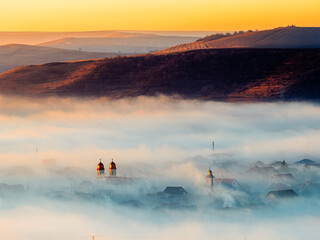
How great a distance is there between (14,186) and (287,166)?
50.0 metres

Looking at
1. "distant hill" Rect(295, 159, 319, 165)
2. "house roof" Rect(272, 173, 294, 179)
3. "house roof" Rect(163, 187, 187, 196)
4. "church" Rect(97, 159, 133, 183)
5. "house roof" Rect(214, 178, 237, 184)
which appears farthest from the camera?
"distant hill" Rect(295, 159, 319, 165)

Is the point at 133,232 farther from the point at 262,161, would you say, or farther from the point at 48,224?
the point at 262,161

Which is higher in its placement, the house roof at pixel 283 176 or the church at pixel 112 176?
the church at pixel 112 176

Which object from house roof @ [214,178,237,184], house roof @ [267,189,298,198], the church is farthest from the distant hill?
the church

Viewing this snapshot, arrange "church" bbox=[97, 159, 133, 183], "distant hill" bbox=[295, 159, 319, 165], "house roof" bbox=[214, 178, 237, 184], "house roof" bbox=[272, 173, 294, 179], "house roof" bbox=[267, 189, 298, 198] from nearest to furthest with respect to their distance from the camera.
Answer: "house roof" bbox=[267, 189, 298, 198] → "house roof" bbox=[214, 178, 237, 184] → "house roof" bbox=[272, 173, 294, 179] → "church" bbox=[97, 159, 133, 183] → "distant hill" bbox=[295, 159, 319, 165]

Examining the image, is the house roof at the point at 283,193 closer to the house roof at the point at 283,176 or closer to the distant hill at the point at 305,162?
the house roof at the point at 283,176

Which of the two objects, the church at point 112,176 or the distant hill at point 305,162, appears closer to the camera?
the church at point 112,176

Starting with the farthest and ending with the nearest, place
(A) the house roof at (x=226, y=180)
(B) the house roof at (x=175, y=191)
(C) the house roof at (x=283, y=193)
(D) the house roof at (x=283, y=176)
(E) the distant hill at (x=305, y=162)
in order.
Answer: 1. (E) the distant hill at (x=305, y=162)
2. (D) the house roof at (x=283, y=176)
3. (A) the house roof at (x=226, y=180)
4. (B) the house roof at (x=175, y=191)
5. (C) the house roof at (x=283, y=193)

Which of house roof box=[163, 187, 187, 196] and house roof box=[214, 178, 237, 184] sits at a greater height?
house roof box=[214, 178, 237, 184]

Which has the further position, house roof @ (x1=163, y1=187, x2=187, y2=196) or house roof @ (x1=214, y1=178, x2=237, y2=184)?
house roof @ (x1=214, y1=178, x2=237, y2=184)

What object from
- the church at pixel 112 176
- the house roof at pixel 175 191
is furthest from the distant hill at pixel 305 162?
the church at pixel 112 176

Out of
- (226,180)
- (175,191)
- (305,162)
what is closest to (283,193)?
(226,180)

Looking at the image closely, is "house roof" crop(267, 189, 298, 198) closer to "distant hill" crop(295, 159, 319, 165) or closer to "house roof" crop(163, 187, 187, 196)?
"house roof" crop(163, 187, 187, 196)

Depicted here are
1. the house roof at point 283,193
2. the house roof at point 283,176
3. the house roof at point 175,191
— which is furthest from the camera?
the house roof at point 283,176
